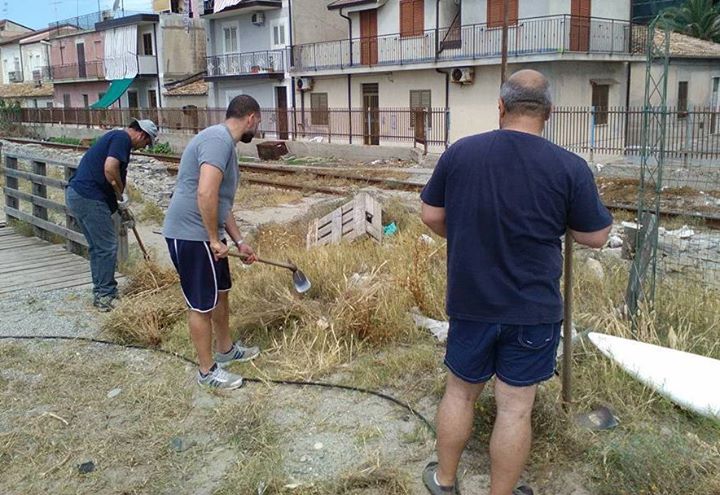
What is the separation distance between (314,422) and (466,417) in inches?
44.7

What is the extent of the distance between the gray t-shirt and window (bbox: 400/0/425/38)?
2505 cm

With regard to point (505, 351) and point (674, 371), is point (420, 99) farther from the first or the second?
point (505, 351)

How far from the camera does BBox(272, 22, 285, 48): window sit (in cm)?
3452

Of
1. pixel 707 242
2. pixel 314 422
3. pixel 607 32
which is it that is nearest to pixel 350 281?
pixel 314 422

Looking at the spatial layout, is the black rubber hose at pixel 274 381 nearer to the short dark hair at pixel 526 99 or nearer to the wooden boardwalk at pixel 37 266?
the wooden boardwalk at pixel 37 266

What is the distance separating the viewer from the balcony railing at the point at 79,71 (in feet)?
159

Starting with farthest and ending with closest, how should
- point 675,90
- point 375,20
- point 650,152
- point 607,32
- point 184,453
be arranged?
point 375,20, point 675,90, point 607,32, point 650,152, point 184,453

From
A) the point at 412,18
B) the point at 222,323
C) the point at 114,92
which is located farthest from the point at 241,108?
the point at 114,92

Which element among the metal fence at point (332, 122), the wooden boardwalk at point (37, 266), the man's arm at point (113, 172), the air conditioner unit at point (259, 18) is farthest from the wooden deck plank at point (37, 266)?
the air conditioner unit at point (259, 18)

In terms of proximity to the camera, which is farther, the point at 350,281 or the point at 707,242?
the point at 707,242

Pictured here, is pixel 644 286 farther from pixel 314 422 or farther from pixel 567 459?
pixel 314 422

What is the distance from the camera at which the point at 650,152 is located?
5121 millimetres

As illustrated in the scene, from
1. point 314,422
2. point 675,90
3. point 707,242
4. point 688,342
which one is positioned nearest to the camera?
point 314,422

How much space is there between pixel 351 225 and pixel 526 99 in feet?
17.4
